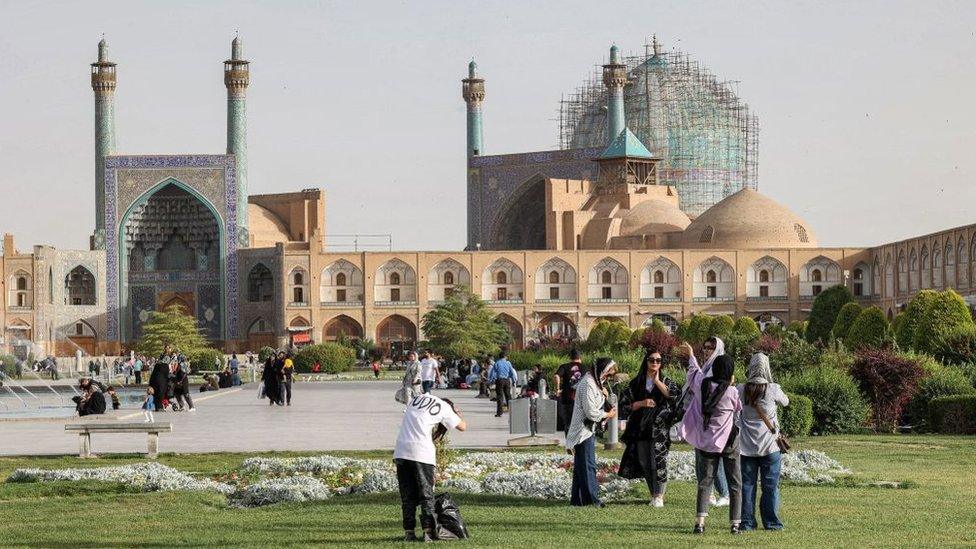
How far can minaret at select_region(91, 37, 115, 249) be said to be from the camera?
55219 mm

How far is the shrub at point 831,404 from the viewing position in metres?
16.1

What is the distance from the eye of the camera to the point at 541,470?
1094 centimetres

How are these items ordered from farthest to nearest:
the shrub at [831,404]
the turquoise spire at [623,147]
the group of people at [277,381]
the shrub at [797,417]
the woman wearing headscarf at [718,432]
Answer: the turquoise spire at [623,147], the group of people at [277,381], the shrub at [831,404], the shrub at [797,417], the woman wearing headscarf at [718,432]

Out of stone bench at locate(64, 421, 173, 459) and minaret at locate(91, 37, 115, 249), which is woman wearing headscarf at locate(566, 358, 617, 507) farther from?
minaret at locate(91, 37, 115, 249)

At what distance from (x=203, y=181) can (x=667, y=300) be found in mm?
16268

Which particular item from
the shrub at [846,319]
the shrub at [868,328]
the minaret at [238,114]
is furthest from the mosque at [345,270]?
the shrub at [868,328]

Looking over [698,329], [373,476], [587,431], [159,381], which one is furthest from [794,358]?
[698,329]

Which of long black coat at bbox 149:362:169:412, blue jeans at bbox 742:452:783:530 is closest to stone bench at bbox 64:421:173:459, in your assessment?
blue jeans at bbox 742:452:783:530

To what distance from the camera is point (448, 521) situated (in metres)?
8.02

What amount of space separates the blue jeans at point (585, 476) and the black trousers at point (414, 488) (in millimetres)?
1542

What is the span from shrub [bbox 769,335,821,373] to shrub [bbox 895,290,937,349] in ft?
19.3

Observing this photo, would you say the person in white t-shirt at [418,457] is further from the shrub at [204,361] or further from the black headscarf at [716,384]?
the shrub at [204,361]

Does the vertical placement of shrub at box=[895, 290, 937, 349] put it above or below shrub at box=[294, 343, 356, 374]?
above

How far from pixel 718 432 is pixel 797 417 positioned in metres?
7.26
